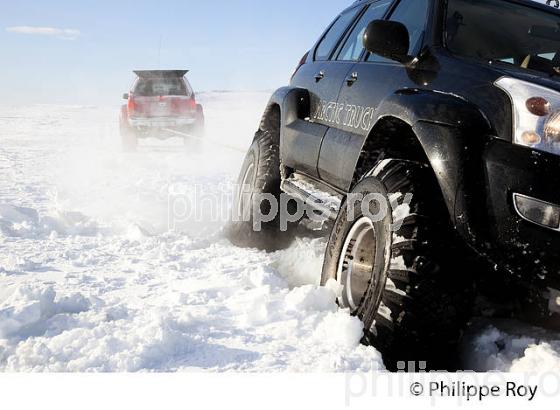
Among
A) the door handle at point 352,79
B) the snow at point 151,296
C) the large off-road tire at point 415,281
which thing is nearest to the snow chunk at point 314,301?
the snow at point 151,296

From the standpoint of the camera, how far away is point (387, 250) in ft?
8.32

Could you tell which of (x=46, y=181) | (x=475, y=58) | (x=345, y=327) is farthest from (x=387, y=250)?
(x=46, y=181)

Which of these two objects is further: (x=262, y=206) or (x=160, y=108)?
(x=160, y=108)

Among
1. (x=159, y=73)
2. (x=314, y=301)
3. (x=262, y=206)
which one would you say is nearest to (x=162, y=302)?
(x=314, y=301)

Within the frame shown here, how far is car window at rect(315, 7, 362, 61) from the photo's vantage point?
4.58 meters

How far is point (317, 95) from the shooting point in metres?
4.35

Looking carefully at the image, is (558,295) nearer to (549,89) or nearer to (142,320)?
(549,89)

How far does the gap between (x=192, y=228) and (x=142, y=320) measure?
2.81 metres

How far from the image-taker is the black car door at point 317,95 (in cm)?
404

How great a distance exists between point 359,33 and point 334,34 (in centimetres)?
59

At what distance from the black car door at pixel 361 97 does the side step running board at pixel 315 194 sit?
11cm

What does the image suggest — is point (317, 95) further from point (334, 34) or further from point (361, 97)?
point (361, 97)

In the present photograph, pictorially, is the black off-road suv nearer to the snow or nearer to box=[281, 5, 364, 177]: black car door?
box=[281, 5, 364, 177]: black car door

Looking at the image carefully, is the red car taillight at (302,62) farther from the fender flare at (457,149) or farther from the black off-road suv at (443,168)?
the fender flare at (457,149)
